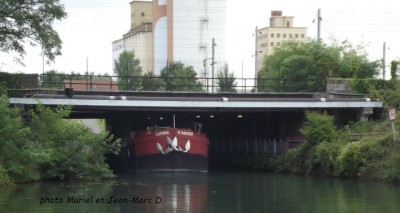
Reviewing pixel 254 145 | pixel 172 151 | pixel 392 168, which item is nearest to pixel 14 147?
pixel 172 151

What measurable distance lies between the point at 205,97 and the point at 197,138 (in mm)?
3054

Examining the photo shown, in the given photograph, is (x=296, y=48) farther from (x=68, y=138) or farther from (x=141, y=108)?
(x=68, y=138)

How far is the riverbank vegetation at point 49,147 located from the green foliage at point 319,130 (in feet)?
39.2

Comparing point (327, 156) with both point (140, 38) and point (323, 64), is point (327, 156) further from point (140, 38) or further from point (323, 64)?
point (140, 38)

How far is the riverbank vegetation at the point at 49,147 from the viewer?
1531 inches

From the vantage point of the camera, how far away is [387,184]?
39.2 m

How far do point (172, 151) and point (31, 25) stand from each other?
11977 mm

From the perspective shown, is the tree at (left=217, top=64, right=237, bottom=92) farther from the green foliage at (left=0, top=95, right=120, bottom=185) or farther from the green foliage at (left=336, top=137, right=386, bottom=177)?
the green foliage at (left=0, top=95, right=120, bottom=185)

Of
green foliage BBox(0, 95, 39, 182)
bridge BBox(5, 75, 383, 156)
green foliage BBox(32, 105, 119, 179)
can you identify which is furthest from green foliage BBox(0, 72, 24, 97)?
green foliage BBox(0, 95, 39, 182)

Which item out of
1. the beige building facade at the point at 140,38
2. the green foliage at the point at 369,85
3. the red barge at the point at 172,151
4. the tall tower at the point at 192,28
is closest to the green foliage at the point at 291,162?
the red barge at the point at 172,151

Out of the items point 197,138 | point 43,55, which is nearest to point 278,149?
point 197,138

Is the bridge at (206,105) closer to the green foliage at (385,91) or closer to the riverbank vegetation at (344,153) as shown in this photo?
the green foliage at (385,91)

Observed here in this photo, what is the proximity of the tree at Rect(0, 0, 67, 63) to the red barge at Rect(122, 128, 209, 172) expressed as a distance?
8.54 metres

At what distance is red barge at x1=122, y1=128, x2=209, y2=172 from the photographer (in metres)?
53.6
